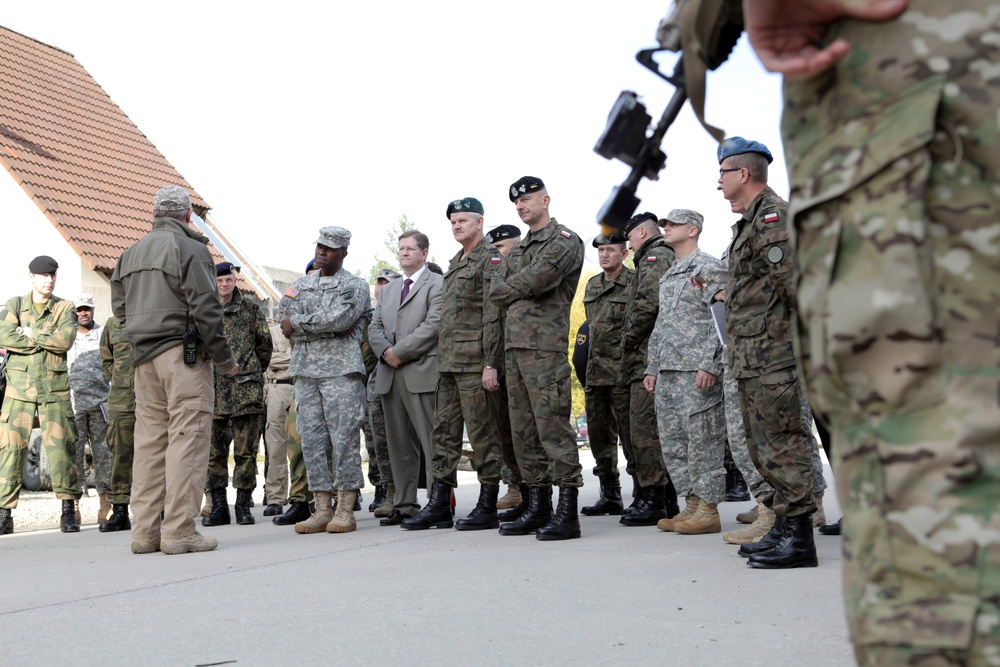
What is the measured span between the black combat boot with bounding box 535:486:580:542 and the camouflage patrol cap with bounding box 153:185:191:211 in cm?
309

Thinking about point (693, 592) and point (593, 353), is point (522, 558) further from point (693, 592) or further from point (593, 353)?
point (593, 353)

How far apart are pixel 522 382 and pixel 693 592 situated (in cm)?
250

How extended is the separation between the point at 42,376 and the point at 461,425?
368cm

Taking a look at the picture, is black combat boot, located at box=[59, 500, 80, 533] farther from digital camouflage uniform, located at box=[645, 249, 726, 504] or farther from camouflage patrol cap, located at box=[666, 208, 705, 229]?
camouflage patrol cap, located at box=[666, 208, 705, 229]

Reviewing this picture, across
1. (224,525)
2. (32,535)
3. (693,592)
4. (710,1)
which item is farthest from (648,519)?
(710,1)

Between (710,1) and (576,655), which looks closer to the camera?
(710,1)

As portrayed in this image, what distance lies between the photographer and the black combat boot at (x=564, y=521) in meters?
6.29

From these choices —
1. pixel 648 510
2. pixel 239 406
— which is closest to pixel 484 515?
pixel 648 510

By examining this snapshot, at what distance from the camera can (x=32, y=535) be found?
26.8 feet

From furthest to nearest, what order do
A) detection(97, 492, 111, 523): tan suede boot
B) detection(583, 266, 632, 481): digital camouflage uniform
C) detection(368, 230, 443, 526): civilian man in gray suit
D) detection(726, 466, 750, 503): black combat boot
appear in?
detection(726, 466, 750, 503): black combat boot
detection(97, 492, 111, 523): tan suede boot
detection(583, 266, 632, 481): digital camouflage uniform
detection(368, 230, 443, 526): civilian man in gray suit

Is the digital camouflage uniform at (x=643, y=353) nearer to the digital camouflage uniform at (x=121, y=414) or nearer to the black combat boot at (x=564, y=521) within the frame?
the black combat boot at (x=564, y=521)

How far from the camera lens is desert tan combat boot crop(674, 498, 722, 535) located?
6.41 metres

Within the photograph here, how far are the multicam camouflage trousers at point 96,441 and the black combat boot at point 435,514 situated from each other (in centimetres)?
324

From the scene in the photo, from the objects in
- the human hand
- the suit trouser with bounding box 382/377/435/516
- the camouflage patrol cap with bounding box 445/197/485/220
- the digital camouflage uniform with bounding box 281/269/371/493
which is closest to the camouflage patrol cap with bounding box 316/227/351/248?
the digital camouflage uniform with bounding box 281/269/371/493
